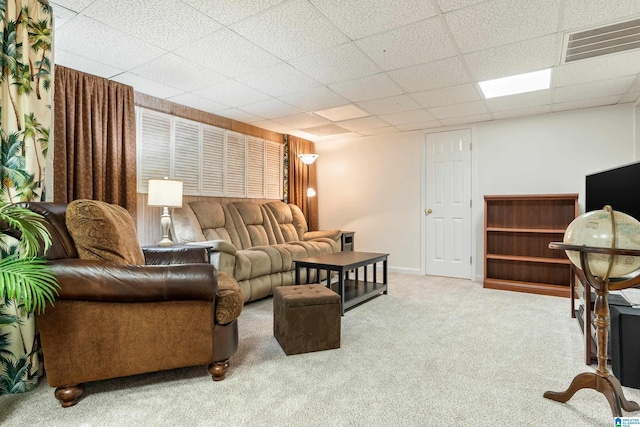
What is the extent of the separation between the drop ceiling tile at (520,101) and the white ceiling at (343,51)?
1 cm

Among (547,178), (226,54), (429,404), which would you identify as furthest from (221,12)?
(547,178)

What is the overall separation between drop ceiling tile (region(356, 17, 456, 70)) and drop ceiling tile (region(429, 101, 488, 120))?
4.82 feet

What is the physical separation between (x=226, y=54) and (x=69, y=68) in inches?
60.3

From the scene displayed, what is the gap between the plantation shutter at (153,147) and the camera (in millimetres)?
3732

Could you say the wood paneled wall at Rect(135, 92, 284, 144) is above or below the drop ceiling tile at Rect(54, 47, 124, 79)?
below

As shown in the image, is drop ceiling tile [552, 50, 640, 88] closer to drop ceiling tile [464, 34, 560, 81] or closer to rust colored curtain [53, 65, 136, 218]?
drop ceiling tile [464, 34, 560, 81]

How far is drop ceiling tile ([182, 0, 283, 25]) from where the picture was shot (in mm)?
2070

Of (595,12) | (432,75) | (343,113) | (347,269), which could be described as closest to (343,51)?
(432,75)

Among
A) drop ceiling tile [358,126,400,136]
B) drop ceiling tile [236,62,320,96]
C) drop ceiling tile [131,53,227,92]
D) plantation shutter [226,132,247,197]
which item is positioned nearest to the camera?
drop ceiling tile [131,53,227,92]

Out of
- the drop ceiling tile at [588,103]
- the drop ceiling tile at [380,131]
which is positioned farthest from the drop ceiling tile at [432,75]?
the drop ceiling tile at [380,131]

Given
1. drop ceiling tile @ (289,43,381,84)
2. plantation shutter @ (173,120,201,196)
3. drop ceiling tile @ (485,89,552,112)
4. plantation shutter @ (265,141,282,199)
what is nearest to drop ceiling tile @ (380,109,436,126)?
drop ceiling tile @ (485,89,552,112)

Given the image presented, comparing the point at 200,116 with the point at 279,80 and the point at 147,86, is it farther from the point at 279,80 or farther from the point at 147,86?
the point at 279,80

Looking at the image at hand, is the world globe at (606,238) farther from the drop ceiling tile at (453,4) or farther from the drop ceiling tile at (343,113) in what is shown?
the drop ceiling tile at (343,113)

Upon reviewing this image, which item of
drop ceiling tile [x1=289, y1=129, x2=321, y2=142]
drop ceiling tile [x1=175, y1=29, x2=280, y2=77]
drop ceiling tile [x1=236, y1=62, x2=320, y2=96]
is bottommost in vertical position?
drop ceiling tile [x1=175, y1=29, x2=280, y2=77]
